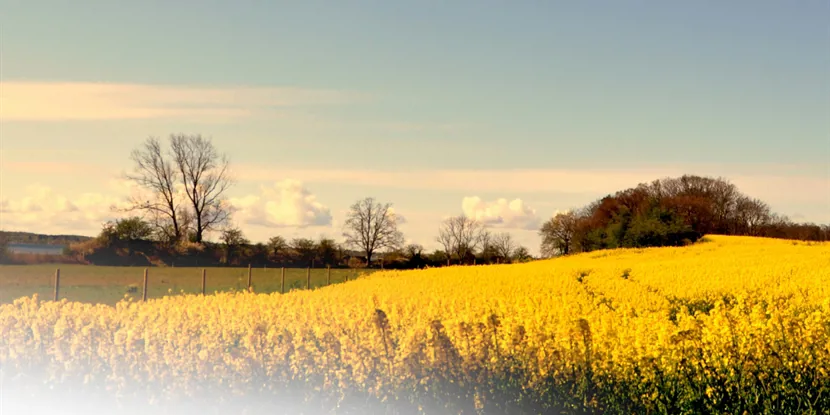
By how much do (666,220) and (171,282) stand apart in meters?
33.4

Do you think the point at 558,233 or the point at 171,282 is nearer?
the point at 171,282

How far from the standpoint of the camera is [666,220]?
53375 mm

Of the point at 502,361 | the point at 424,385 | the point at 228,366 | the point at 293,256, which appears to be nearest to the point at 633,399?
the point at 502,361

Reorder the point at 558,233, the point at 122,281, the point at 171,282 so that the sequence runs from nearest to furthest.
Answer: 1. the point at 171,282
2. the point at 122,281
3. the point at 558,233

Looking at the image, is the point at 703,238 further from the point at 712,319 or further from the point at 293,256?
the point at 712,319

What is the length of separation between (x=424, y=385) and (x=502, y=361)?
39.8 inches

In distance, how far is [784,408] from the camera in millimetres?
8812

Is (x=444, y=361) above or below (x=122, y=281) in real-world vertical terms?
below

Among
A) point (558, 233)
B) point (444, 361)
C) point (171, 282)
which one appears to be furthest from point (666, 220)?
point (444, 361)

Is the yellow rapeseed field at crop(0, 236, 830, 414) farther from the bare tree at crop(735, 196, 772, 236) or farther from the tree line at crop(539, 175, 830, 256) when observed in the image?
the bare tree at crop(735, 196, 772, 236)

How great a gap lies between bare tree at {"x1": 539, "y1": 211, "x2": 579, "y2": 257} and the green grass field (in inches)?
1106

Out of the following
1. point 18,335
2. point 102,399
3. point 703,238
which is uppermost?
point 703,238

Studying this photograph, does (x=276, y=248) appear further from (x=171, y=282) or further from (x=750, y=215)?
(x=750, y=215)

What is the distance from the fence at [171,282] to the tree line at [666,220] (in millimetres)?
21124
